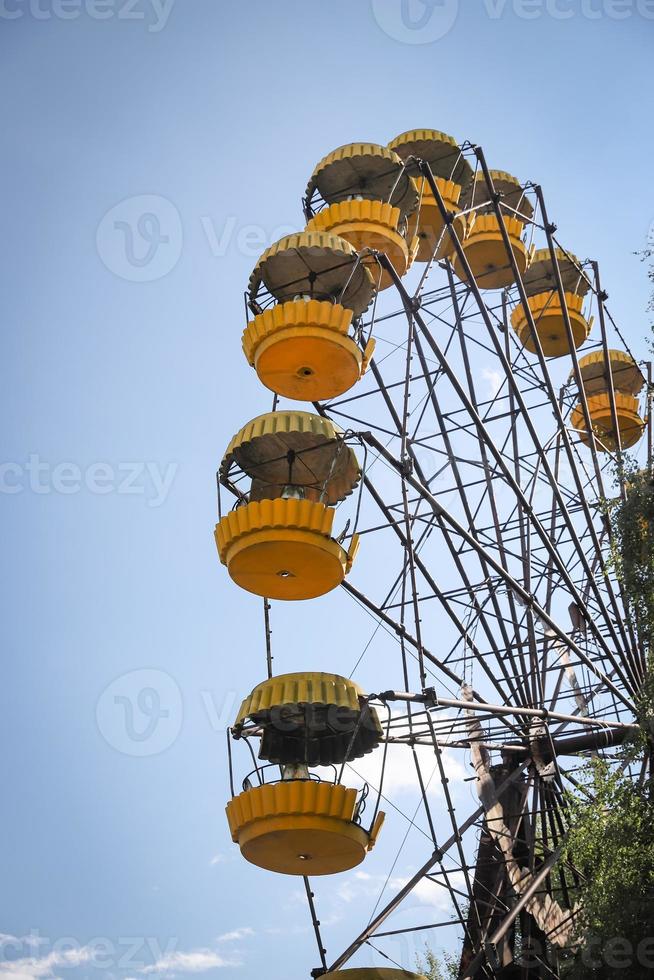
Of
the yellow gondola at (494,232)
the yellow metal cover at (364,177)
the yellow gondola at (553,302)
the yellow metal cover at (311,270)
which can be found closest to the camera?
the yellow metal cover at (311,270)

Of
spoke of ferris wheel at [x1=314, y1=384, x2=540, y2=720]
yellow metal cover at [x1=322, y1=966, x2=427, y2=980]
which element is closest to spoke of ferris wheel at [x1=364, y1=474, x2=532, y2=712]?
spoke of ferris wheel at [x1=314, y1=384, x2=540, y2=720]

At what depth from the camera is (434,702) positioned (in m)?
15.9

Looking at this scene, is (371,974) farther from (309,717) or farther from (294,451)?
(294,451)

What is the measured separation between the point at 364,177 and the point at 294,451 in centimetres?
667

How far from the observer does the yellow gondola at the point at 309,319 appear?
1875 centimetres

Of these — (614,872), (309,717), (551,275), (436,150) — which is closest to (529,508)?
(309,717)

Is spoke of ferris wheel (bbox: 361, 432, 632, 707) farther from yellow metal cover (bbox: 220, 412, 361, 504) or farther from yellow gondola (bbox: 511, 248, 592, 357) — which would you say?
yellow gondola (bbox: 511, 248, 592, 357)

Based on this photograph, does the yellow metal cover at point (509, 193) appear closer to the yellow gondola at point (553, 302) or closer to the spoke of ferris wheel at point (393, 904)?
the yellow gondola at point (553, 302)

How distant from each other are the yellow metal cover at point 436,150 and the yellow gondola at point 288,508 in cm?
845

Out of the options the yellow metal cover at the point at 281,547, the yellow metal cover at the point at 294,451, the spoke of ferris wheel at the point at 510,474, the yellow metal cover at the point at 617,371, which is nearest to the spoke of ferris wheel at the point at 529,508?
the spoke of ferris wheel at the point at 510,474

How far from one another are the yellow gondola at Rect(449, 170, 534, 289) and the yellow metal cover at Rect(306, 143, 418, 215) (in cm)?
231

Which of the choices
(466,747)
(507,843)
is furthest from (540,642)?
(507,843)

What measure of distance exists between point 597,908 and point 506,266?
15.4 meters

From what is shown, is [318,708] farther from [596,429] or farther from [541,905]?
[596,429]
